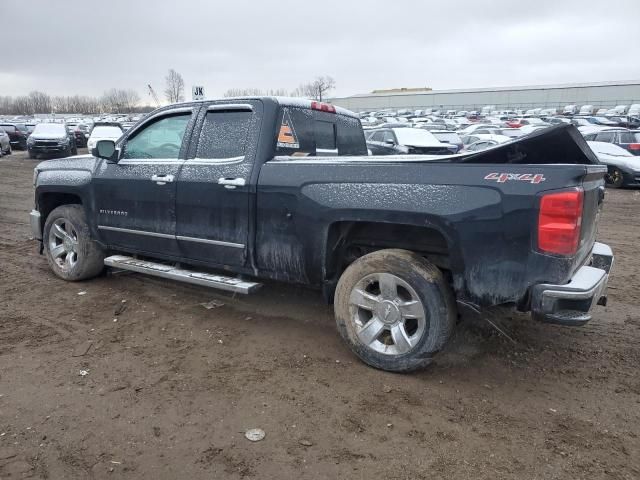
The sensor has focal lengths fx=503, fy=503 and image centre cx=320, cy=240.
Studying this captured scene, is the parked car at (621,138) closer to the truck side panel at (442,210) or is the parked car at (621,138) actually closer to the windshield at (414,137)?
the windshield at (414,137)

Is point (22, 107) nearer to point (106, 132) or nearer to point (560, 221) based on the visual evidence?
point (106, 132)

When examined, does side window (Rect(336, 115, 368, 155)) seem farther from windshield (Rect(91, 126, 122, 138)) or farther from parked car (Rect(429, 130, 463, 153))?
windshield (Rect(91, 126, 122, 138))

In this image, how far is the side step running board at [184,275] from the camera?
4284mm

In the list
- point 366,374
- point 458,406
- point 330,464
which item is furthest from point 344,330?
point 330,464

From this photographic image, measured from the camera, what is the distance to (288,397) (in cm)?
337

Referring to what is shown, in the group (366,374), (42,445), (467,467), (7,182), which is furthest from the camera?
(7,182)

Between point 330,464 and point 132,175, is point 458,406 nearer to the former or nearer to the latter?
point 330,464

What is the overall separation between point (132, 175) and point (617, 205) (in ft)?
36.7

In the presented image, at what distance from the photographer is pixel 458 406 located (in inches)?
129

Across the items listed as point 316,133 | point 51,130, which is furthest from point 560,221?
point 51,130

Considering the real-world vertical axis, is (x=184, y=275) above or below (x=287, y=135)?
below

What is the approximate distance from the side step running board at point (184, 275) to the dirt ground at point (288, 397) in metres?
0.39

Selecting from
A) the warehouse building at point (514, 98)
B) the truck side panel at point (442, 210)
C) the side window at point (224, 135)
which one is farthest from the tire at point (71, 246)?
the warehouse building at point (514, 98)

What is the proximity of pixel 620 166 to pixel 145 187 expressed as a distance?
14.3 metres
